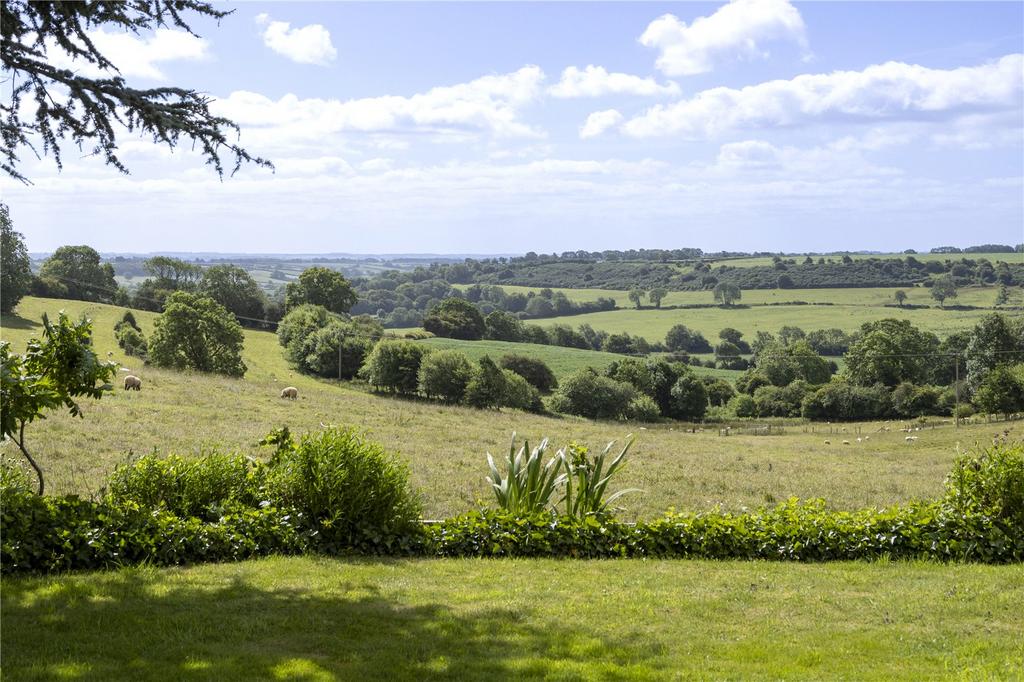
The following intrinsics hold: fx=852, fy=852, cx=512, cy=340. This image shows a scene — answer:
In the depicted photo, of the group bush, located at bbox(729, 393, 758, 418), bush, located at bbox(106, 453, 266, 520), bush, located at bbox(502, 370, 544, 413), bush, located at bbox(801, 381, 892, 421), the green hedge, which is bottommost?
bush, located at bbox(729, 393, 758, 418)

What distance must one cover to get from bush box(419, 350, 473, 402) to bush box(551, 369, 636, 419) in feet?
48.2

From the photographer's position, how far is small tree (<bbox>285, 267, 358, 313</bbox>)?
79.8 meters

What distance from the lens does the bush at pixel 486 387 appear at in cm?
5459

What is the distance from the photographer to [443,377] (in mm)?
54906

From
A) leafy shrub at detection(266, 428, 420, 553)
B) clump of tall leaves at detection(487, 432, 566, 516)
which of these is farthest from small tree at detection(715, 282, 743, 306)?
leafy shrub at detection(266, 428, 420, 553)

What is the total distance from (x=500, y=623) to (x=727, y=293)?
5731 inches

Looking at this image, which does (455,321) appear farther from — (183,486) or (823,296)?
(183,486)

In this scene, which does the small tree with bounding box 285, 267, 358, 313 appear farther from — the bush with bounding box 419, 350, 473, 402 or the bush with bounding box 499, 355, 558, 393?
the bush with bounding box 419, 350, 473, 402

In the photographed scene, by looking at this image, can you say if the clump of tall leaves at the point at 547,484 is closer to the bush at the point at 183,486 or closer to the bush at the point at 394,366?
the bush at the point at 183,486

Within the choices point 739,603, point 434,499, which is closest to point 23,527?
point 739,603

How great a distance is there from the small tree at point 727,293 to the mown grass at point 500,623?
141719 mm

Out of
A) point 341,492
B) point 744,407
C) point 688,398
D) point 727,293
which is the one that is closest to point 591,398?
point 688,398

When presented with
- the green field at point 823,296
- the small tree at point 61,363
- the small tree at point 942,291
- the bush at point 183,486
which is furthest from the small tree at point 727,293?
the small tree at point 61,363

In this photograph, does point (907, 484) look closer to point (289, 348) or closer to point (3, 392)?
point (3, 392)
